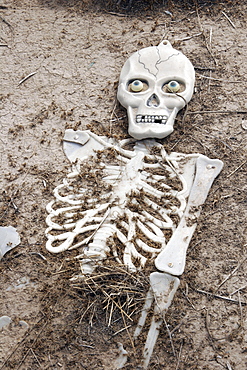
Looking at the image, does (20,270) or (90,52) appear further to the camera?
(90,52)

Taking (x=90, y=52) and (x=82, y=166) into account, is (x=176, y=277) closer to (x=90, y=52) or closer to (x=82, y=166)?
(x=82, y=166)

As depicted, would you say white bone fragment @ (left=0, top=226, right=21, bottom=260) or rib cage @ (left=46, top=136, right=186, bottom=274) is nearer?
rib cage @ (left=46, top=136, right=186, bottom=274)

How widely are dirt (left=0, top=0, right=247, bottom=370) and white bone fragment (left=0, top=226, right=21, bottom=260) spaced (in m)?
0.06

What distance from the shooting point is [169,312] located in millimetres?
2998

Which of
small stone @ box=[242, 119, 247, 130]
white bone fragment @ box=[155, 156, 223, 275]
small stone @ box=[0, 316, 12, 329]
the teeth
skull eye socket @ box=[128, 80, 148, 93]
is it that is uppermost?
skull eye socket @ box=[128, 80, 148, 93]

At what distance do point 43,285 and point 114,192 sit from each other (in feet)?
2.74

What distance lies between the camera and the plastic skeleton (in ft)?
10.4

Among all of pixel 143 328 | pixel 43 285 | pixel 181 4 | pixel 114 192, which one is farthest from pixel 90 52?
pixel 143 328

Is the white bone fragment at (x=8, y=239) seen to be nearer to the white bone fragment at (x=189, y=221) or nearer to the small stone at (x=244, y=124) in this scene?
the white bone fragment at (x=189, y=221)

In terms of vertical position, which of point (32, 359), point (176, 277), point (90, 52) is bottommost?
point (32, 359)

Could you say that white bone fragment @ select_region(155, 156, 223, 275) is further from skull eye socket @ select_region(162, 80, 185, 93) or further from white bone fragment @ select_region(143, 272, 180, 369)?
skull eye socket @ select_region(162, 80, 185, 93)

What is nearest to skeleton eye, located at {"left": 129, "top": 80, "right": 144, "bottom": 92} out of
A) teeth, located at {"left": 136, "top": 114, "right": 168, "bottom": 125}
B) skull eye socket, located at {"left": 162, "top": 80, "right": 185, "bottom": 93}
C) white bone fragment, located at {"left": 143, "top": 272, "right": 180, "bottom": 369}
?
skull eye socket, located at {"left": 162, "top": 80, "right": 185, "bottom": 93}

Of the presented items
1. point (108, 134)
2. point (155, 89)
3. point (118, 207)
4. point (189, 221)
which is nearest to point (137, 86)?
point (155, 89)

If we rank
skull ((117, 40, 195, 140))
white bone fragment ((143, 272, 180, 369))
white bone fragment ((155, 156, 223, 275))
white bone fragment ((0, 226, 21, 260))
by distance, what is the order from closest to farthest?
white bone fragment ((143, 272, 180, 369)) < white bone fragment ((155, 156, 223, 275)) < white bone fragment ((0, 226, 21, 260)) < skull ((117, 40, 195, 140))
